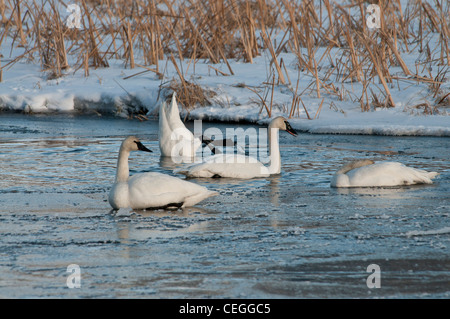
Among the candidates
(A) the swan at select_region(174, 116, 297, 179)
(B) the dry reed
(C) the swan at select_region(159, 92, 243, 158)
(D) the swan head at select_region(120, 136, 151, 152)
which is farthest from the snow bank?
(D) the swan head at select_region(120, 136, 151, 152)

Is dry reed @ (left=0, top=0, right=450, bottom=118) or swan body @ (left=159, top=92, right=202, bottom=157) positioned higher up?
dry reed @ (left=0, top=0, right=450, bottom=118)

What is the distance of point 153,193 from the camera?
19.0 ft

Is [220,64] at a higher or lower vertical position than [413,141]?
higher

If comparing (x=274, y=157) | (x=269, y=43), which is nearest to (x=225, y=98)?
(x=269, y=43)

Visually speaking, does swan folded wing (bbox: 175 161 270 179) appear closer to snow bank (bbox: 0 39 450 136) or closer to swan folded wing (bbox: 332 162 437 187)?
swan folded wing (bbox: 332 162 437 187)

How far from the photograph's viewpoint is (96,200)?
6.29 metres

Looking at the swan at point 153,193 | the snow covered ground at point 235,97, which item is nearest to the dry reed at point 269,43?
the snow covered ground at point 235,97

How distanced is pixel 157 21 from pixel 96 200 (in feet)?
24.0

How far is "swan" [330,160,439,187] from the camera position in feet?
22.9

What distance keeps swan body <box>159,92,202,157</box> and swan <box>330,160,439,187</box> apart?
2.59 m

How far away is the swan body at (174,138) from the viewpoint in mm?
9094

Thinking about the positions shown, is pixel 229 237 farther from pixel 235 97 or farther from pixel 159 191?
pixel 235 97
